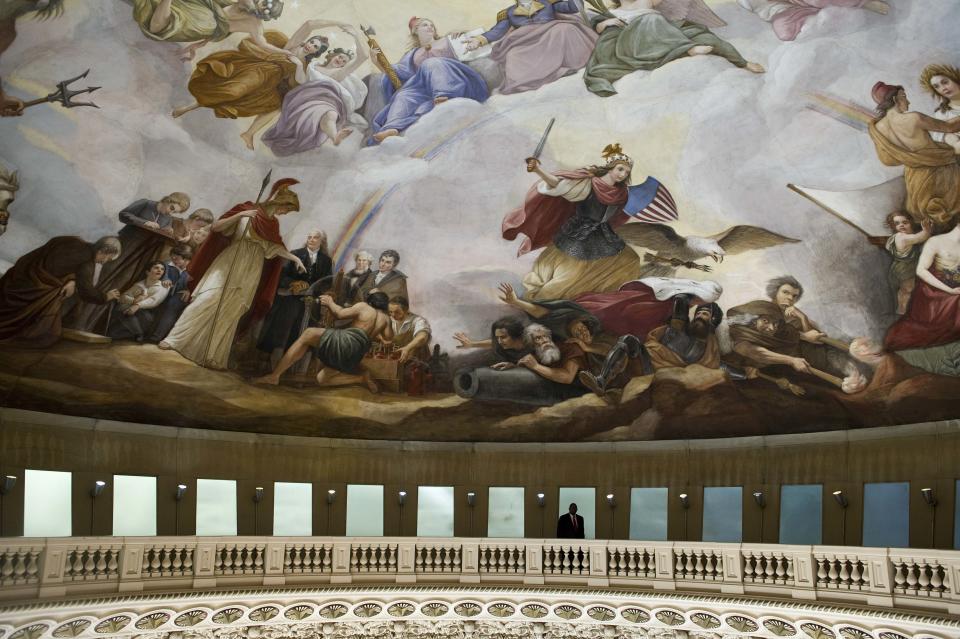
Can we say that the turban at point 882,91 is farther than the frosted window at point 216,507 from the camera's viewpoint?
No

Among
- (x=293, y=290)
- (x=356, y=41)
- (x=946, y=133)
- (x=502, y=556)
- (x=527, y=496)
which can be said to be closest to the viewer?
(x=946, y=133)

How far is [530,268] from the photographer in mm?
23047

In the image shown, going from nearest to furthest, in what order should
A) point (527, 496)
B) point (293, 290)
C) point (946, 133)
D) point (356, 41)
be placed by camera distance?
1. point (946, 133)
2. point (356, 41)
3. point (293, 290)
4. point (527, 496)

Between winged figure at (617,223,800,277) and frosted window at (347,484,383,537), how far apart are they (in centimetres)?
905

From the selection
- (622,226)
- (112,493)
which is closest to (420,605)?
(112,493)

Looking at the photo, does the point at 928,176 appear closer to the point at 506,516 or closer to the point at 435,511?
the point at 506,516

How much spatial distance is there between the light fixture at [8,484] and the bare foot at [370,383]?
8.27m

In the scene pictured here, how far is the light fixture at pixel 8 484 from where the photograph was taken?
1942cm

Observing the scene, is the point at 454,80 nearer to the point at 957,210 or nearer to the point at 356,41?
the point at 356,41

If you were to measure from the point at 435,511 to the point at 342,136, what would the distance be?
10.1m

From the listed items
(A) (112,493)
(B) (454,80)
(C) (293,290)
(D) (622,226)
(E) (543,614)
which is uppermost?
(B) (454,80)

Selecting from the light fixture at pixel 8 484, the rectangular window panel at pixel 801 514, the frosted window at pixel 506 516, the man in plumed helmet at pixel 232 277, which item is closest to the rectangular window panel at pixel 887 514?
the rectangular window panel at pixel 801 514

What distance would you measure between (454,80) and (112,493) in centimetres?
1201

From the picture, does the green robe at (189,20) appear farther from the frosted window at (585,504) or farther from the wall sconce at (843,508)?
the wall sconce at (843,508)
